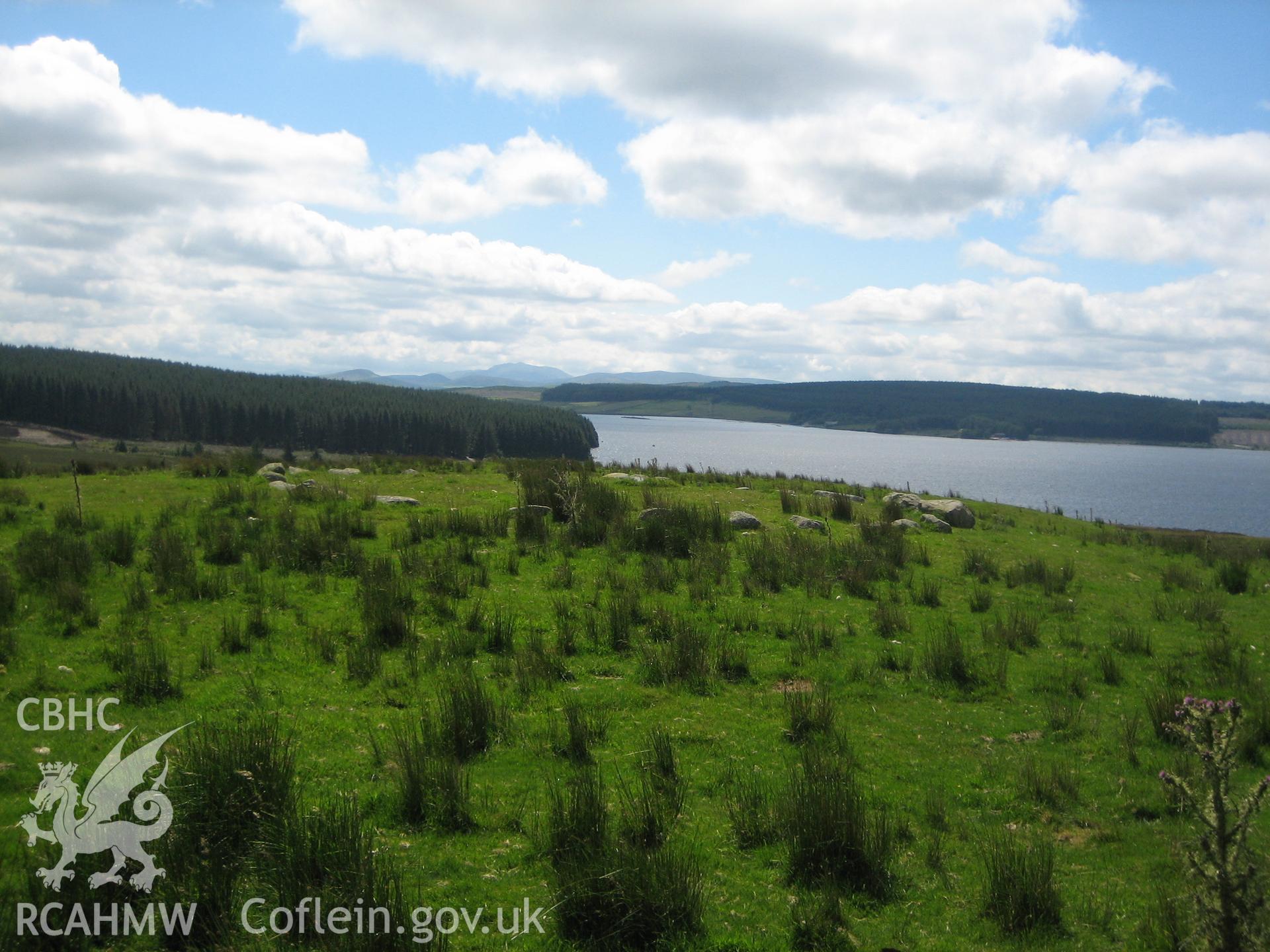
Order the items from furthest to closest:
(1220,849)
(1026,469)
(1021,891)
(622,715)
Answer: (1026,469) → (622,715) → (1021,891) → (1220,849)

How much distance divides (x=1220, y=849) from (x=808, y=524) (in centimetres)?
1582

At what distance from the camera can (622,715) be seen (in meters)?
8.14

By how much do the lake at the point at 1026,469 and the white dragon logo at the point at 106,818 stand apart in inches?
1198

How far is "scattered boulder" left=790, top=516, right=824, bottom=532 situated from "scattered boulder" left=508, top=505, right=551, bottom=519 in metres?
6.52

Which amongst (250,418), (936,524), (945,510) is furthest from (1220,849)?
(250,418)

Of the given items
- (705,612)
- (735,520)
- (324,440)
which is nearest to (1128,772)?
(705,612)

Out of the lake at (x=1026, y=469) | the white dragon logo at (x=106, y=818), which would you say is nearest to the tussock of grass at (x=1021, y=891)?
the white dragon logo at (x=106, y=818)

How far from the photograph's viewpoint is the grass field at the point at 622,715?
15.9ft

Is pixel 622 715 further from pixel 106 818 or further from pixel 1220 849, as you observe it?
pixel 1220 849

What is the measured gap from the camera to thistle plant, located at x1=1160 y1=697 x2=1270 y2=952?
3.42 meters

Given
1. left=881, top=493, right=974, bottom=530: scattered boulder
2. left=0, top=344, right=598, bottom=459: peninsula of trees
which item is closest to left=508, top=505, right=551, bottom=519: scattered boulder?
left=881, top=493, right=974, bottom=530: scattered boulder

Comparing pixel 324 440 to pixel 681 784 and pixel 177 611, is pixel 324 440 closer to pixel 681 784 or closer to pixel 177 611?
pixel 177 611

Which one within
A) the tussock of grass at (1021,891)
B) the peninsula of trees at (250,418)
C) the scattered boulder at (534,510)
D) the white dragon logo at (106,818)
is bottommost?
the tussock of grass at (1021,891)

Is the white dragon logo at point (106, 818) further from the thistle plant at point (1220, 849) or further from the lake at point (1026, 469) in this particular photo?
the lake at point (1026, 469)
